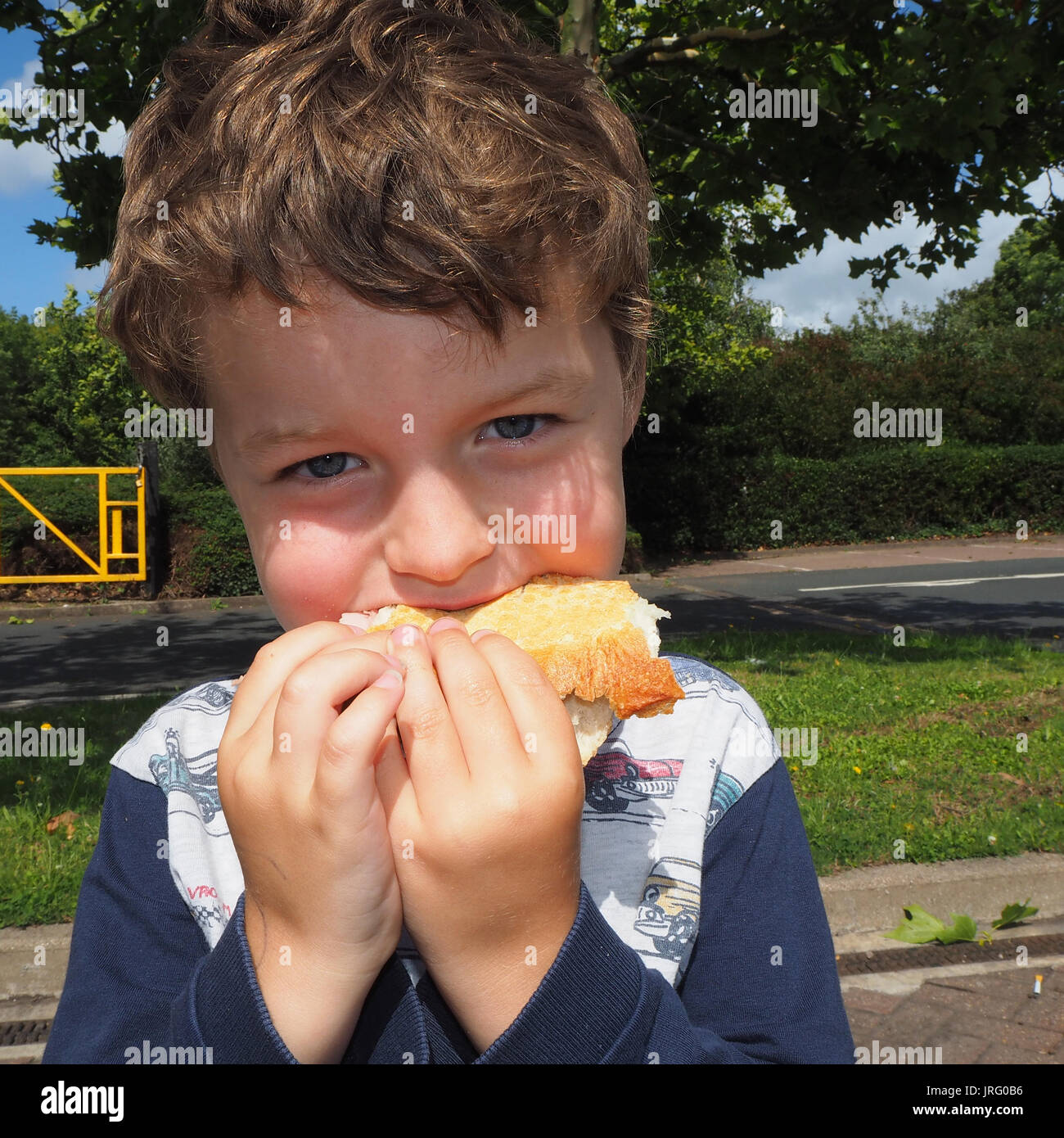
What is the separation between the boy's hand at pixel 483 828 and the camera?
46.0 inches

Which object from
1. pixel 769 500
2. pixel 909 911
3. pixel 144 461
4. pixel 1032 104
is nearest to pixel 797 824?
pixel 909 911

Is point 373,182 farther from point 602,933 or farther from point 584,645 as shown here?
point 602,933

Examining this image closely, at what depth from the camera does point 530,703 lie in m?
1.25

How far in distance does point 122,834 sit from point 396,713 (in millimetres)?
A: 720

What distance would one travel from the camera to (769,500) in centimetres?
2339

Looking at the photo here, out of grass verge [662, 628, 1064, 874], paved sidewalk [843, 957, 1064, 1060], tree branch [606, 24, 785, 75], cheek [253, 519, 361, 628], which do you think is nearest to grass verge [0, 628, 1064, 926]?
grass verge [662, 628, 1064, 874]

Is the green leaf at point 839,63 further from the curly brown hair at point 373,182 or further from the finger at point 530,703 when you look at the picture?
the finger at point 530,703

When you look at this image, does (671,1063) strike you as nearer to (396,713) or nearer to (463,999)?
(463,999)

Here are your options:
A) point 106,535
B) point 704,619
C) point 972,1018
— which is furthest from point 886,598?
point 106,535

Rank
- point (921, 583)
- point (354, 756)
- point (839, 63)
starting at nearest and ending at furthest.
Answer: point (354, 756) → point (839, 63) → point (921, 583)

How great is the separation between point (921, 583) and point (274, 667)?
17.6 m

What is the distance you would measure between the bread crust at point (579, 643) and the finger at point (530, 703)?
0.11 m

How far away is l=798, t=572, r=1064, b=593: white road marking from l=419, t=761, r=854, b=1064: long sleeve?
15565 millimetres

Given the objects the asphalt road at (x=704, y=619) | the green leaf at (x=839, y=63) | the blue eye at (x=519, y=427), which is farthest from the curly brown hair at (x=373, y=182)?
the asphalt road at (x=704, y=619)
